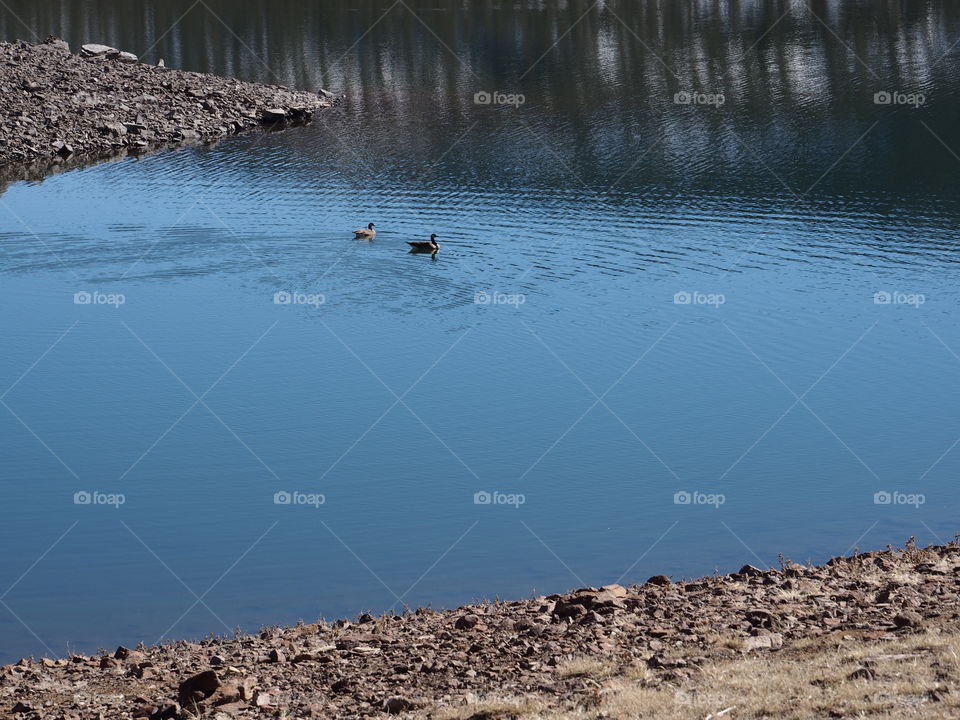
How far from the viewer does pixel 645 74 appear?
A: 5872 cm

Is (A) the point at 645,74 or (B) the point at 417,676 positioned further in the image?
(A) the point at 645,74

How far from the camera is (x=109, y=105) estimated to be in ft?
159

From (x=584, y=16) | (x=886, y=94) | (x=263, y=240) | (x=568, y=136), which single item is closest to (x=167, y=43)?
(x=584, y=16)

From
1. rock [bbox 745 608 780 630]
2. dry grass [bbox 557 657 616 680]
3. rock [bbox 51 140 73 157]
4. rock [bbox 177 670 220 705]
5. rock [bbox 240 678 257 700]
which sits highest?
rock [bbox 51 140 73 157]

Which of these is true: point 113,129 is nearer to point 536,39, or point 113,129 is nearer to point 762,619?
point 536,39

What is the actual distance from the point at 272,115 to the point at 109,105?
20.4ft

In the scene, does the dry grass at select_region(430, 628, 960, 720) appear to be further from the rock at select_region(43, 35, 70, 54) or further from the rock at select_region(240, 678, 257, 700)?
the rock at select_region(43, 35, 70, 54)

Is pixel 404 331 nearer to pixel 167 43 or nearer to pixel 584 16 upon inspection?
pixel 167 43

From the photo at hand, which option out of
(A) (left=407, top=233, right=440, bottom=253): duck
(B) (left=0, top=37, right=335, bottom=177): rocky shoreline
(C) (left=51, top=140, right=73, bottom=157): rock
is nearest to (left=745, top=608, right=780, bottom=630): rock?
(A) (left=407, top=233, right=440, bottom=253): duck

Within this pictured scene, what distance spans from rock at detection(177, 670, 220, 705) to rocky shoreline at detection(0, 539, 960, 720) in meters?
0.01

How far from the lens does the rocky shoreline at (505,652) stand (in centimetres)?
984

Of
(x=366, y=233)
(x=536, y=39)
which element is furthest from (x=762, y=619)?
(x=536, y=39)

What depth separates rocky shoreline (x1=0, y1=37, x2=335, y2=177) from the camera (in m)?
43.9

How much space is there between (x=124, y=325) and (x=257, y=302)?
2739 millimetres
